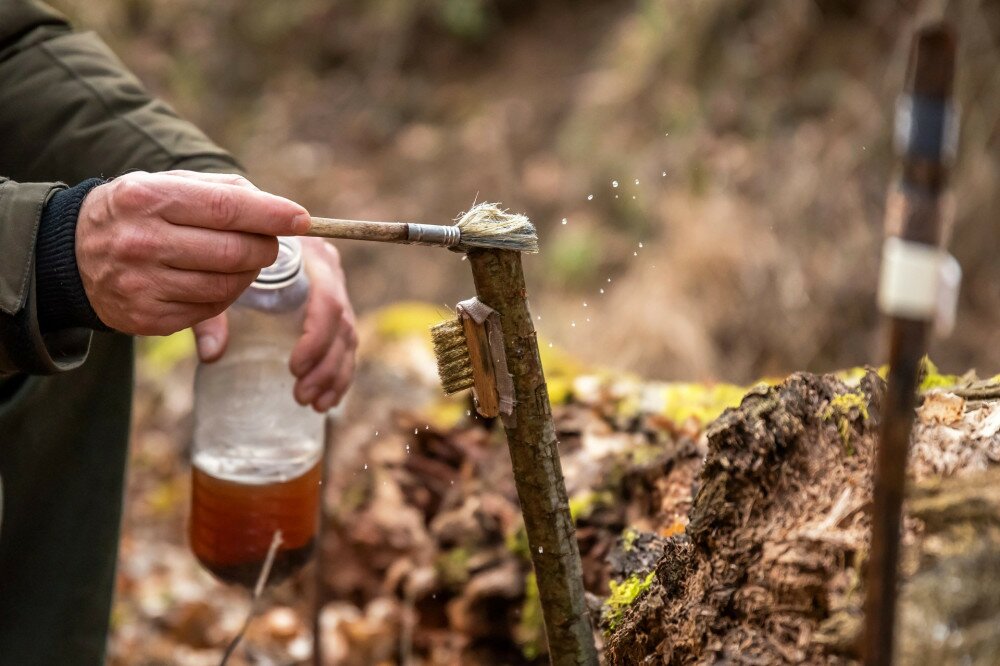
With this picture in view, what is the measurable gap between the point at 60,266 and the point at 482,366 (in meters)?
0.85

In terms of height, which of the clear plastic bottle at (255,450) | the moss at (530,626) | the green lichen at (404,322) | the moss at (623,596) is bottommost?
the moss at (530,626)

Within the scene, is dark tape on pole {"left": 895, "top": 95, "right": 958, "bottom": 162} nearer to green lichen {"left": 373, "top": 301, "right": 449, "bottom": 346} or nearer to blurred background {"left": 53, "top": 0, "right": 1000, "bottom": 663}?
blurred background {"left": 53, "top": 0, "right": 1000, "bottom": 663}

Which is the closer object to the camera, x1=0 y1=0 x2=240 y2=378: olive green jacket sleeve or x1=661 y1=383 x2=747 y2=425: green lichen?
x1=0 y1=0 x2=240 y2=378: olive green jacket sleeve

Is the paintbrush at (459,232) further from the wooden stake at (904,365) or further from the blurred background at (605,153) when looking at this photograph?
the blurred background at (605,153)

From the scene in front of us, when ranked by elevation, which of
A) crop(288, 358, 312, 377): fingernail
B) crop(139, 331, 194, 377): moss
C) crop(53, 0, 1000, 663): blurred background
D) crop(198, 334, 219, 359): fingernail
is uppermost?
crop(53, 0, 1000, 663): blurred background

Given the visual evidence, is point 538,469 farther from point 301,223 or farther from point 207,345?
point 207,345

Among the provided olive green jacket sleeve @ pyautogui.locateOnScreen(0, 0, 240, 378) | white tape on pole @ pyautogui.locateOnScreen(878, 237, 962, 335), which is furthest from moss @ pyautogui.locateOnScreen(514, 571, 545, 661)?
white tape on pole @ pyautogui.locateOnScreen(878, 237, 962, 335)

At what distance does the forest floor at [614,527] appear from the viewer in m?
1.50

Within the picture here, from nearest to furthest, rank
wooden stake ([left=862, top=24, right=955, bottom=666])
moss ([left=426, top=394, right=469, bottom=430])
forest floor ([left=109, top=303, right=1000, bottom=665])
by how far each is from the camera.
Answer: wooden stake ([left=862, top=24, right=955, bottom=666]) < forest floor ([left=109, top=303, right=1000, bottom=665]) < moss ([left=426, top=394, right=469, bottom=430])

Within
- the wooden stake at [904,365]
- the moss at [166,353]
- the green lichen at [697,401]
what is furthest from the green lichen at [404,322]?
the wooden stake at [904,365]

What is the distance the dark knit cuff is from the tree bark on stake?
0.77m

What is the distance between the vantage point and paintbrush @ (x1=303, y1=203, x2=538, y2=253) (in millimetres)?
1677

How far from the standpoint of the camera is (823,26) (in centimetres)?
668

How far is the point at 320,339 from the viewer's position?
2.33 metres
